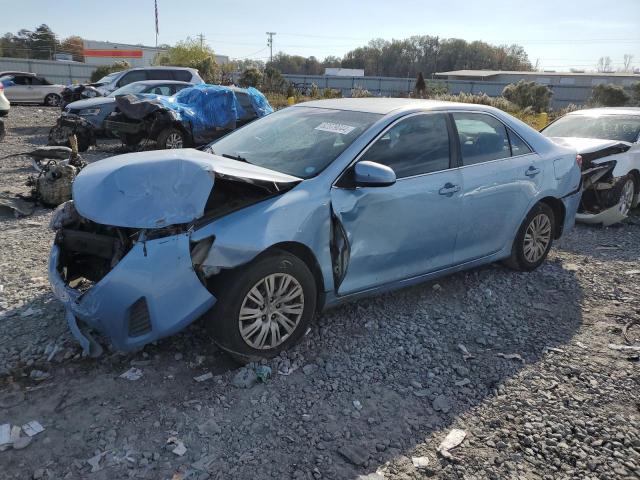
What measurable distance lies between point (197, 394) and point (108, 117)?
9403 mm

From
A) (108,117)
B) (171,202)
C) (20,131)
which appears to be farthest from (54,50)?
(171,202)

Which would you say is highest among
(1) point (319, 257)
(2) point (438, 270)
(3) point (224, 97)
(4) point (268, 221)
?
(3) point (224, 97)

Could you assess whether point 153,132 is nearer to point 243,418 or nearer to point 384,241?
point 384,241

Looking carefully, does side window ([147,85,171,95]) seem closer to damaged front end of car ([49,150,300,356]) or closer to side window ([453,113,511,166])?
damaged front end of car ([49,150,300,356])

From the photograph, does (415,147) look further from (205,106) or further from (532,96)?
(532,96)

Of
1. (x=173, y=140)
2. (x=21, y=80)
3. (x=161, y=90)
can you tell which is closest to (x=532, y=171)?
(x=173, y=140)

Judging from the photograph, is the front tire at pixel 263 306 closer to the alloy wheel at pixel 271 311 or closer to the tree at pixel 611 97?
the alloy wheel at pixel 271 311

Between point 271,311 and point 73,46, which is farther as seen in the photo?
point 73,46

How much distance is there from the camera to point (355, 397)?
3152 millimetres

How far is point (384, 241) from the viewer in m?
3.76

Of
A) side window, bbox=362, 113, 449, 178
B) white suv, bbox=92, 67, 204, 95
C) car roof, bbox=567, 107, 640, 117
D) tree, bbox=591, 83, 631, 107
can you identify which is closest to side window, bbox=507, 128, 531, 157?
side window, bbox=362, 113, 449, 178

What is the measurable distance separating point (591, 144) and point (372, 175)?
17.5 feet

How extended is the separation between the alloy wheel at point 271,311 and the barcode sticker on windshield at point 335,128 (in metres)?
1.27

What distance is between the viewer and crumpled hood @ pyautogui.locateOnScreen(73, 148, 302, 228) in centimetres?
304
